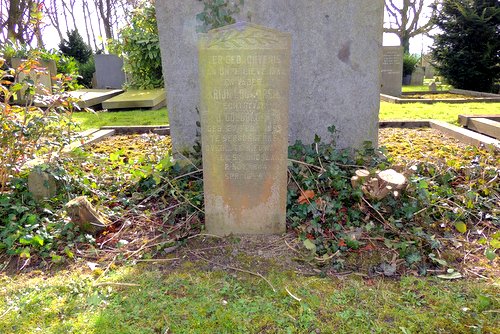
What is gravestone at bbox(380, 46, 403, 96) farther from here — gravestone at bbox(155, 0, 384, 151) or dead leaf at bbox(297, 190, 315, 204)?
dead leaf at bbox(297, 190, 315, 204)

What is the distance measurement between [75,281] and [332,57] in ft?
10.9

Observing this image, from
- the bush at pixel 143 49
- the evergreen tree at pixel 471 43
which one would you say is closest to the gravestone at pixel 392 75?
the evergreen tree at pixel 471 43

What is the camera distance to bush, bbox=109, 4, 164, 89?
1048 cm

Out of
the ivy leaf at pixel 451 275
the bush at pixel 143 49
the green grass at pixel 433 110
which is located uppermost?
the bush at pixel 143 49

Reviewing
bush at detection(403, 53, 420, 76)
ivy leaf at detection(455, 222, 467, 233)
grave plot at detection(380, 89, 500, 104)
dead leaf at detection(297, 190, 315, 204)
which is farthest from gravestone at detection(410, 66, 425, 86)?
dead leaf at detection(297, 190, 315, 204)

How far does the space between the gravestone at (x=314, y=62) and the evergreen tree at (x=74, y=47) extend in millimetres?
21759

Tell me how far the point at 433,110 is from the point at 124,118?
6.75 meters

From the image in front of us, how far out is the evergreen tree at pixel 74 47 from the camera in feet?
76.3

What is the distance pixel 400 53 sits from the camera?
13578 millimetres

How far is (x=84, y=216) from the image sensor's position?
3158 mm

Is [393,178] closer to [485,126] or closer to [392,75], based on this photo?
[485,126]

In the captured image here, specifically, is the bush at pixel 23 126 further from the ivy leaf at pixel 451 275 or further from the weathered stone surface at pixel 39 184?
the ivy leaf at pixel 451 275

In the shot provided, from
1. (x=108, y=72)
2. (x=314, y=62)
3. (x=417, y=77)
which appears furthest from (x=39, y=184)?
(x=417, y=77)

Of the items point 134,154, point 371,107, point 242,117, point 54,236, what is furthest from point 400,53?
point 54,236
